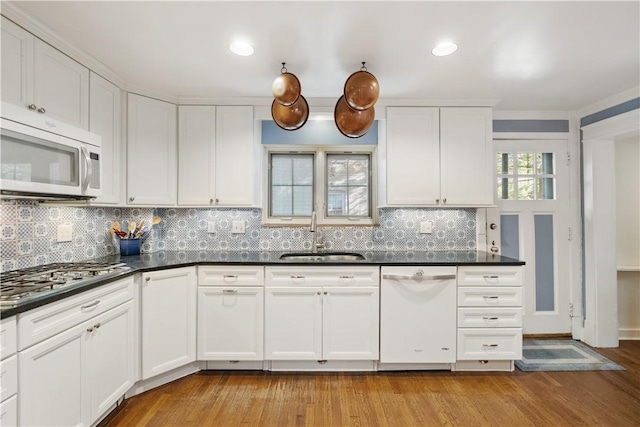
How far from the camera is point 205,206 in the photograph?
279 centimetres

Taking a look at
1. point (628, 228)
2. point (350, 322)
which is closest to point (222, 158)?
point (350, 322)

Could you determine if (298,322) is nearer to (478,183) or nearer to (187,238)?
(187,238)

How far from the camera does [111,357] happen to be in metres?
1.89

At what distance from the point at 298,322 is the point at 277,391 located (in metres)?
0.49

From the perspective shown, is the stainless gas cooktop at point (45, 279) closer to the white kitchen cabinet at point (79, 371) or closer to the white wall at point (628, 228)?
the white kitchen cabinet at point (79, 371)

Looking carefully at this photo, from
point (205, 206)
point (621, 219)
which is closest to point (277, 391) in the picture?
point (205, 206)

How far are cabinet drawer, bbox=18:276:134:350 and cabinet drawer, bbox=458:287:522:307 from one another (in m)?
2.40

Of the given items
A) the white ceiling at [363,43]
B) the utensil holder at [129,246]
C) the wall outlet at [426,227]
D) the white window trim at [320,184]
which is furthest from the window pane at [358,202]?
the utensil holder at [129,246]

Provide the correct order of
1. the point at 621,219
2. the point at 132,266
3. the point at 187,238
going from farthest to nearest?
the point at 621,219 < the point at 187,238 < the point at 132,266

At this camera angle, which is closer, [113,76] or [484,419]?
[484,419]

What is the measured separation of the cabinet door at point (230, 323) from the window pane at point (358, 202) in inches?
48.9

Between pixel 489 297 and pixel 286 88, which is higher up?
pixel 286 88

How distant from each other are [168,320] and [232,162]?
53.6 inches

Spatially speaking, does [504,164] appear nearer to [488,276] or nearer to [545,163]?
[545,163]
